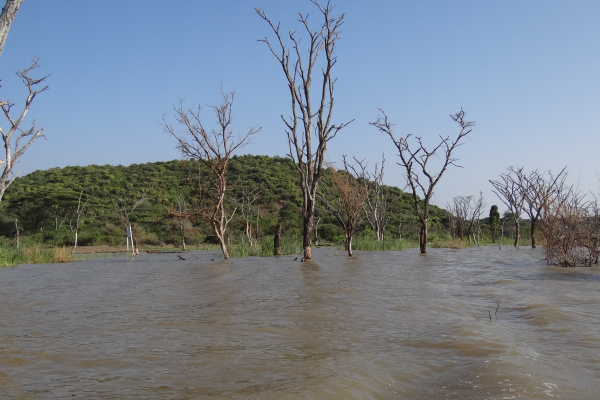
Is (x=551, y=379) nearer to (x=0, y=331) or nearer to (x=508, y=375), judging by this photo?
(x=508, y=375)

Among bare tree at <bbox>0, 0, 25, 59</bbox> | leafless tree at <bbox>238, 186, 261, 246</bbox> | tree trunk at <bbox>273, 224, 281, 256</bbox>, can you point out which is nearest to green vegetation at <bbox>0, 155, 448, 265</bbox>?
leafless tree at <bbox>238, 186, 261, 246</bbox>

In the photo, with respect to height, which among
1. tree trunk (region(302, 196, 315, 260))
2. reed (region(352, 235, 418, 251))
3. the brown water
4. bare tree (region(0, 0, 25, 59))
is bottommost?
the brown water

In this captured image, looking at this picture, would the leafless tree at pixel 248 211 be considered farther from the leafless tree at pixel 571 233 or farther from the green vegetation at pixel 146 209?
the leafless tree at pixel 571 233

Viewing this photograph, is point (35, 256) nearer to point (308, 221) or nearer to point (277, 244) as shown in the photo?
point (277, 244)

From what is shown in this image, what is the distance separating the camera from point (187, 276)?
1378 centimetres

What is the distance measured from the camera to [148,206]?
5291 centimetres

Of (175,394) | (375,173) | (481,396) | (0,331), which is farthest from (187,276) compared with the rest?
(375,173)

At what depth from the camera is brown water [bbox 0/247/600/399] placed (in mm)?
3789

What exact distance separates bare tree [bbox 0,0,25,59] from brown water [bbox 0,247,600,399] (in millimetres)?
3463

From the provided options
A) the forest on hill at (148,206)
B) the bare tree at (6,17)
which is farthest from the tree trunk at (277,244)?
the bare tree at (6,17)

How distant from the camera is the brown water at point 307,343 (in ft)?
12.4

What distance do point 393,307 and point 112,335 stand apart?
3.99 meters

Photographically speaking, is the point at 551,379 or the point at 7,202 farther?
the point at 7,202

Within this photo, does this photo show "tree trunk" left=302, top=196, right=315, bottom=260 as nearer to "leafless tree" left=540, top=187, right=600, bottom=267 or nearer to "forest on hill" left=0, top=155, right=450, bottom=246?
"leafless tree" left=540, top=187, right=600, bottom=267
